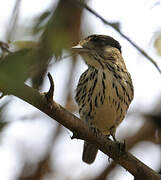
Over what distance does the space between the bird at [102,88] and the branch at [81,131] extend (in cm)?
80

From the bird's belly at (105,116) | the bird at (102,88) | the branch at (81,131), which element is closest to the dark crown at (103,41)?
the bird at (102,88)

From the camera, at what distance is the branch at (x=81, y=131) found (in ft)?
7.01

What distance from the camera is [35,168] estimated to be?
3816 mm

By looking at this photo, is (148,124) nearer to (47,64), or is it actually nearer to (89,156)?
(89,156)

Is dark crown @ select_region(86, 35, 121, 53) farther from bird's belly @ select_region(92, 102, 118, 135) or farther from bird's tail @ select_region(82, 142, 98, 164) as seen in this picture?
bird's tail @ select_region(82, 142, 98, 164)

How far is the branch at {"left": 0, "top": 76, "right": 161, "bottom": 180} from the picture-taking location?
2.14 meters

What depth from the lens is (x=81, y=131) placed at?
2.54 meters

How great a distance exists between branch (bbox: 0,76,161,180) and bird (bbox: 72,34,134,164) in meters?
0.80

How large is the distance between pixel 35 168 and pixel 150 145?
126 cm

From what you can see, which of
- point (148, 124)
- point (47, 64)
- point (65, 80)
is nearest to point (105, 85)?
point (65, 80)

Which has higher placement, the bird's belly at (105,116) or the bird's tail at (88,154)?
the bird's belly at (105,116)

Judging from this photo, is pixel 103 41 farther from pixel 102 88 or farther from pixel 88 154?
pixel 88 154

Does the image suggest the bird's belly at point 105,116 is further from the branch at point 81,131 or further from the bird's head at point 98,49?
the branch at point 81,131

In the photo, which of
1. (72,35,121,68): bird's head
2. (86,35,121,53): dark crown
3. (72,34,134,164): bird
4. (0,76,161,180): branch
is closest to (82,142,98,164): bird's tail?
(72,34,134,164): bird
